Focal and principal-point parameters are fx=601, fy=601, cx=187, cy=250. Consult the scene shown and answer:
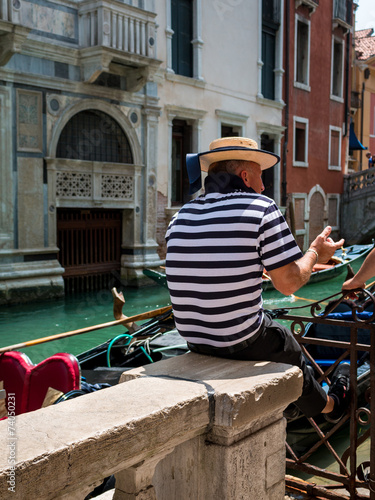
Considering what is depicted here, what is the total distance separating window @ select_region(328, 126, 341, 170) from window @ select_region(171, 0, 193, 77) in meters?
6.69

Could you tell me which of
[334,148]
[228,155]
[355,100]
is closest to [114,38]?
[228,155]

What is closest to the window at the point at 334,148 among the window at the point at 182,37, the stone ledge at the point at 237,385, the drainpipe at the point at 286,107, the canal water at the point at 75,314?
the drainpipe at the point at 286,107

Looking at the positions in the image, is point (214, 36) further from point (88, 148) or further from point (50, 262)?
point (50, 262)

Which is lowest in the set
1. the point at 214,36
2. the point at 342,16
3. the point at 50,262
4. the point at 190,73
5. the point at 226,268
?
the point at 50,262

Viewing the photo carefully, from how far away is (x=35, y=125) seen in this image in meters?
8.63

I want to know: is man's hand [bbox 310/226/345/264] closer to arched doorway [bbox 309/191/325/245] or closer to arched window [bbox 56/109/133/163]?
arched window [bbox 56/109/133/163]

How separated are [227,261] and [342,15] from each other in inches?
671

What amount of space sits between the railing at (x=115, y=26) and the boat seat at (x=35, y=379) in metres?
7.23

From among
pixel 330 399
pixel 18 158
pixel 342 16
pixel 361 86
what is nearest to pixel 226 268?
pixel 330 399

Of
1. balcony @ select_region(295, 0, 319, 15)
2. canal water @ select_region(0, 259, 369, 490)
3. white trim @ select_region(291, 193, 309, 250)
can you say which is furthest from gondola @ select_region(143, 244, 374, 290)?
balcony @ select_region(295, 0, 319, 15)

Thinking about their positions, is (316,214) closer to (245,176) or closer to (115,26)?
(115,26)

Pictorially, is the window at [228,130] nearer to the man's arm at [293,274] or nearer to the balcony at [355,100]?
the balcony at [355,100]

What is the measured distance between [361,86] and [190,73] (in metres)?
11.9

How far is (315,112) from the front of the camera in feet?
52.9
